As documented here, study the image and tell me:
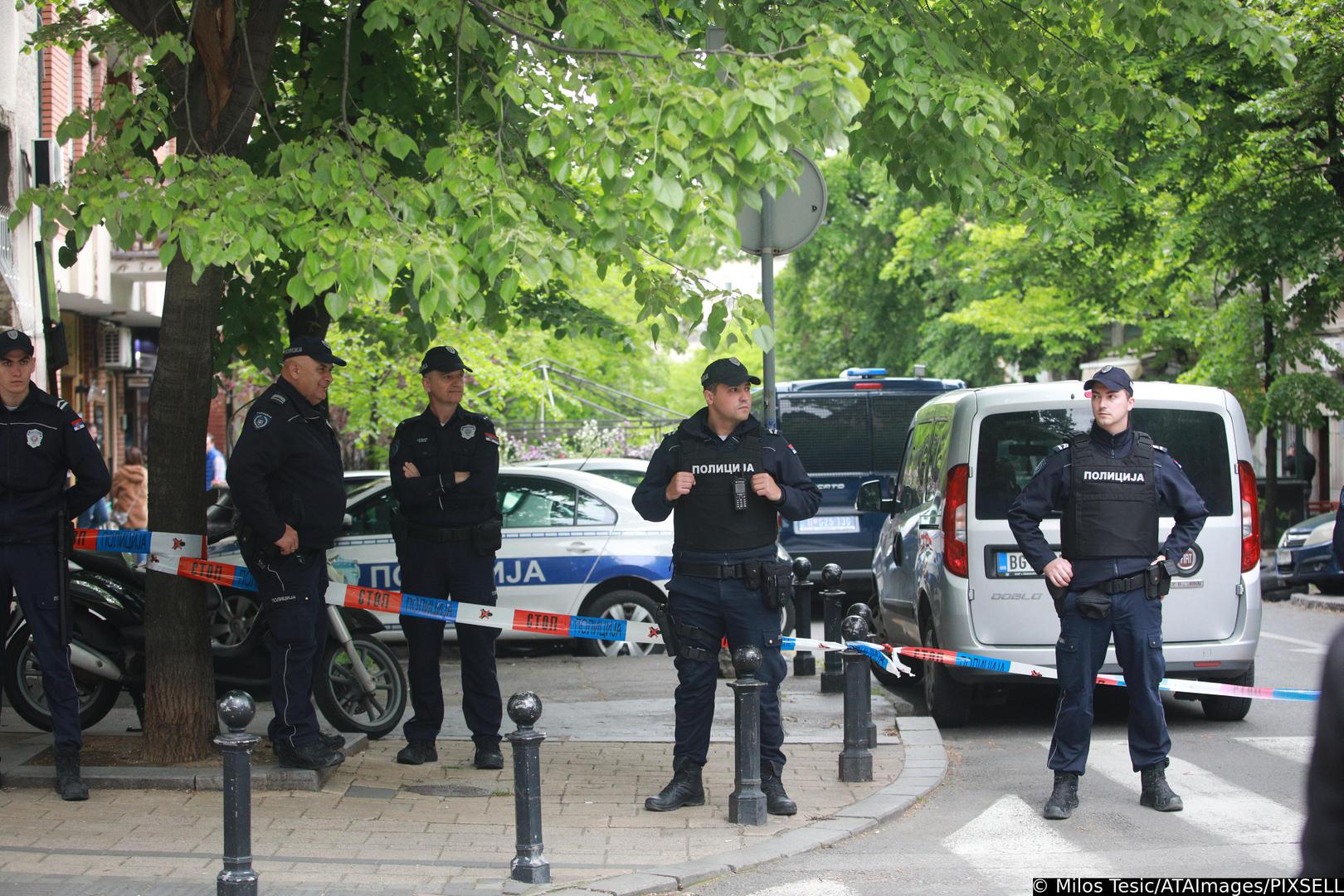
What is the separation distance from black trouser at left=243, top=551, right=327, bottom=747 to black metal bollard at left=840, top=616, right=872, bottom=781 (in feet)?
8.37

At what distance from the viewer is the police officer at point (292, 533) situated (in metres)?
7.15

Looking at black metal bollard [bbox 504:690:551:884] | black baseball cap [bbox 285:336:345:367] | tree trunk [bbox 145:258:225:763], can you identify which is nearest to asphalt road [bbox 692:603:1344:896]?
black metal bollard [bbox 504:690:551:884]

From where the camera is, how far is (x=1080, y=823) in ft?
21.9

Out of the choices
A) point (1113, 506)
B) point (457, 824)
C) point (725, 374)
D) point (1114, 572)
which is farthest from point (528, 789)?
point (1113, 506)

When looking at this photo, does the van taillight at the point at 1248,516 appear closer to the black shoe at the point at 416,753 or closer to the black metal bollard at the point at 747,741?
the black metal bollard at the point at 747,741

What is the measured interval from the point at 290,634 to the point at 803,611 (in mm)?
4592

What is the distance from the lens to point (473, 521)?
7.82 metres

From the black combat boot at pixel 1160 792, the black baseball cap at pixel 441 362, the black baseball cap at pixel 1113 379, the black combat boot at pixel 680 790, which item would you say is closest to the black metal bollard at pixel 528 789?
the black combat boot at pixel 680 790

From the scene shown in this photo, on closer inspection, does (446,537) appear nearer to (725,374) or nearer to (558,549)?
(725,374)

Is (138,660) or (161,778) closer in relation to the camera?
(161,778)

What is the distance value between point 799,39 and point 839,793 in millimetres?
3563

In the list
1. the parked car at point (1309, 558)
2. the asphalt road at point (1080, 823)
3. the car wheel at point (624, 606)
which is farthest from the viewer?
the parked car at point (1309, 558)

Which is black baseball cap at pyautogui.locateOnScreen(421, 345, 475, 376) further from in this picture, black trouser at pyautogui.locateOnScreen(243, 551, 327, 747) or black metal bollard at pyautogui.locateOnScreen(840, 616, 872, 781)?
A: black metal bollard at pyautogui.locateOnScreen(840, 616, 872, 781)

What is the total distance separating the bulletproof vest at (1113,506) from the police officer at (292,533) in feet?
11.2
